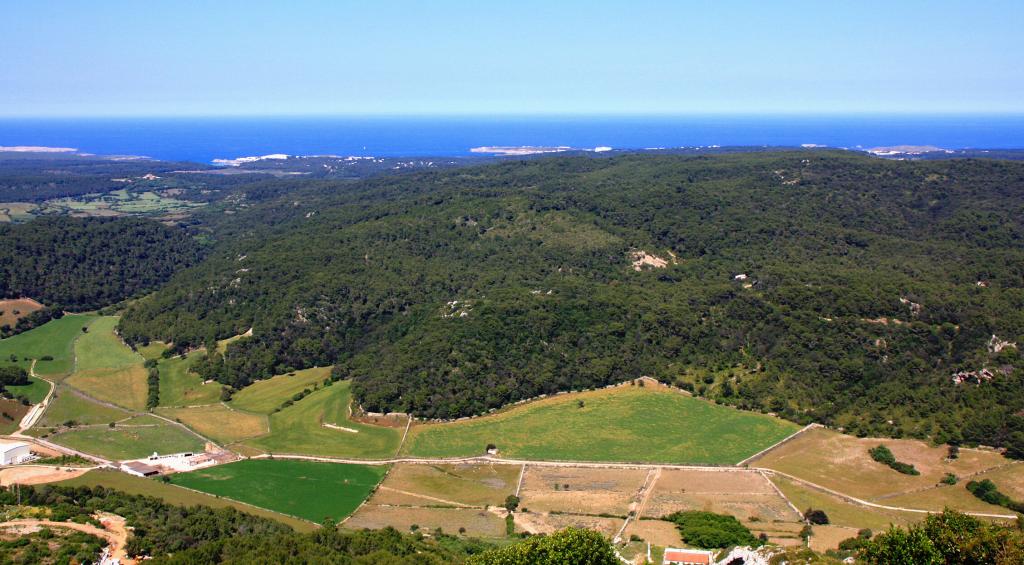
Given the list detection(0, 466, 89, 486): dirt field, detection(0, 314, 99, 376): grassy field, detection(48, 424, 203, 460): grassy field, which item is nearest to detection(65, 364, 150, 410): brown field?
detection(0, 314, 99, 376): grassy field

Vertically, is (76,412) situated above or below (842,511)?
above

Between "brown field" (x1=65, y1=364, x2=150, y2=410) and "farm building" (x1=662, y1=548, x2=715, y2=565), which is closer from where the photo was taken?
"farm building" (x1=662, y1=548, x2=715, y2=565)

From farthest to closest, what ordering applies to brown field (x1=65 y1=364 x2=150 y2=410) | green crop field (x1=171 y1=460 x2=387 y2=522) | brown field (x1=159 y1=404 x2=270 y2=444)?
1. brown field (x1=65 y1=364 x2=150 y2=410)
2. brown field (x1=159 y1=404 x2=270 y2=444)
3. green crop field (x1=171 y1=460 x2=387 y2=522)

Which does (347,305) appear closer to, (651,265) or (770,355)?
(651,265)

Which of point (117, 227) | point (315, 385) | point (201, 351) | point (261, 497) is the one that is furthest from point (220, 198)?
point (261, 497)

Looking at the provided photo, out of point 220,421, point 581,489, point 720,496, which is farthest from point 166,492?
point 720,496

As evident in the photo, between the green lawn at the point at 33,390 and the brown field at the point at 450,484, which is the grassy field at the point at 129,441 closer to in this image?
the green lawn at the point at 33,390

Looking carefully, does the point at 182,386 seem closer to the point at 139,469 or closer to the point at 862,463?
the point at 139,469

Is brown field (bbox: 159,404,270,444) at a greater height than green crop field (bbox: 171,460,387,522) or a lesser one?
greater

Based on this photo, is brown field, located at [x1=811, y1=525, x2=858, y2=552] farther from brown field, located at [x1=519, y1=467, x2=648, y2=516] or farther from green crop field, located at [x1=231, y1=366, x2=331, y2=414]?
green crop field, located at [x1=231, y1=366, x2=331, y2=414]
